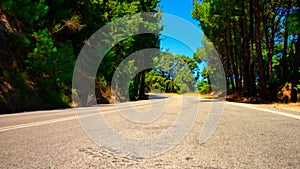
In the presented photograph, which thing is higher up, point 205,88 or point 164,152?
point 205,88

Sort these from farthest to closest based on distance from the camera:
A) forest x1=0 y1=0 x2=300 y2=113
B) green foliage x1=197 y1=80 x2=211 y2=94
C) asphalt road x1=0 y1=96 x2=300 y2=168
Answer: green foliage x1=197 y1=80 x2=211 y2=94
forest x1=0 y1=0 x2=300 y2=113
asphalt road x1=0 y1=96 x2=300 y2=168

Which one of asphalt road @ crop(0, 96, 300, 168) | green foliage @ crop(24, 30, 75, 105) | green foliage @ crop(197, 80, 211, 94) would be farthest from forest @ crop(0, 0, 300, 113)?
green foliage @ crop(197, 80, 211, 94)

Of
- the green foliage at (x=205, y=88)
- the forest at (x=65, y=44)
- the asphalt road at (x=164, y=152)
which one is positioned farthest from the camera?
the green foliage at (x=205, y=88)

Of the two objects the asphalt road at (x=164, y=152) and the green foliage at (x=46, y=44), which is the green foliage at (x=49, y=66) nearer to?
the green foliage at (x=46, y=44)

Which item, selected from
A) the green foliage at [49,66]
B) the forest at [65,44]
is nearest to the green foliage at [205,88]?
the forest at [65,44]

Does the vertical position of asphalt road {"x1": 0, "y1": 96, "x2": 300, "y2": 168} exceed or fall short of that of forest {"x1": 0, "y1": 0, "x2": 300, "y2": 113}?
it falls short

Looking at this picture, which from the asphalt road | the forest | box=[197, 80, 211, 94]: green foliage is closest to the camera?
the asphalt road

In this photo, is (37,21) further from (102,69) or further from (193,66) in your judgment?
(193,66)

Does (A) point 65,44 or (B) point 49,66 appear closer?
(B) point 49,66

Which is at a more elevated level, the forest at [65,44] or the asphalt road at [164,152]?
the forest at [65,44]

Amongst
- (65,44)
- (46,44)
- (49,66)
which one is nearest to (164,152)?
(49,66)

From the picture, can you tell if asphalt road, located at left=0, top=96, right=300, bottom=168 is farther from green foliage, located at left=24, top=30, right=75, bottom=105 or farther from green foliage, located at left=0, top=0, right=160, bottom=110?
green foliage, located at left=24, top=30, right=75, bottom=105

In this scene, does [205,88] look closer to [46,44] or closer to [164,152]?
[46,44]

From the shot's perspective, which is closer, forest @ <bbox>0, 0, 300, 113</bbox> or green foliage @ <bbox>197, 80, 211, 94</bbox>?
forest @ <bbox>0, 0, 300, 113</bbox>
